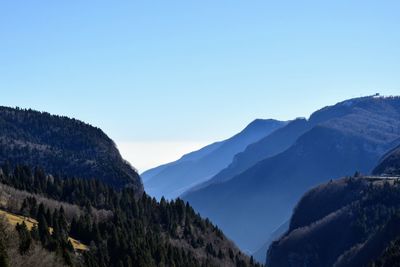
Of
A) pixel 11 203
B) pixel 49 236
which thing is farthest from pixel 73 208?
pixel 49 236

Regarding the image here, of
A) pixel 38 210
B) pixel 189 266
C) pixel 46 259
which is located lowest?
pixel 189 266

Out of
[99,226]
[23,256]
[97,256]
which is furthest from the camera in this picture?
[99,226]

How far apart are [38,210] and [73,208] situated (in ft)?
118

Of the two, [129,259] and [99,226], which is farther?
[99,226]

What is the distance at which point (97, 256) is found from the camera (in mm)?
137375

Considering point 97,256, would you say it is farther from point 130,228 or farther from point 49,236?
point 130,228

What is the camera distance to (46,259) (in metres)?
94.8

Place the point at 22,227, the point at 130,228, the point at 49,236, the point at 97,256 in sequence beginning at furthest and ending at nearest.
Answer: the point at 130,228
the point at 97,256
the point at 49,236
the point at 22,227

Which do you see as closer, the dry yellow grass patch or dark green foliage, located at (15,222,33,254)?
dark green foliage, located at (15,222,33,254)

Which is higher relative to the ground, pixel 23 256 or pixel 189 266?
pixel 23 256

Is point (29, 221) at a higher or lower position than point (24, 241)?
higher

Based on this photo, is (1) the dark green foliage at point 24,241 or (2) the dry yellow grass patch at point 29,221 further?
(2) the dry yellow grass patch at point 29,221

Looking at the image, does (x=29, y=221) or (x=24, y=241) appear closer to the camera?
(x=24, y=241)

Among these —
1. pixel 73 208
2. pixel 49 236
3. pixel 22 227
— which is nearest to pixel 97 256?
pixel 49 236
